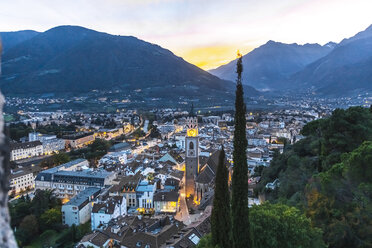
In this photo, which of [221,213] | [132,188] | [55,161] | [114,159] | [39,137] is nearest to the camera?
[221,213]

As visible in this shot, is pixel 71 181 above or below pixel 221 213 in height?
below

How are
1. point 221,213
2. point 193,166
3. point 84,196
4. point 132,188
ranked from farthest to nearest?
point 193,166 → point 132,188 → point 84,196 → point 221,213

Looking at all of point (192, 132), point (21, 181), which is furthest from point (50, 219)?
point (192, 132)

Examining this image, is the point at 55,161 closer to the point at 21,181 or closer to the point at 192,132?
the point at 21,181

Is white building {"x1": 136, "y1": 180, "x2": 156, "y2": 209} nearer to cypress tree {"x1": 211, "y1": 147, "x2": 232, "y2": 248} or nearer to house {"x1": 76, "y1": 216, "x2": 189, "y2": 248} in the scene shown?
house {"x1": 76, "y1": 216, "x2": 189, "y2": 248}

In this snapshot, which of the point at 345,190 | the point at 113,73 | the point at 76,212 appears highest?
the point at 113,73

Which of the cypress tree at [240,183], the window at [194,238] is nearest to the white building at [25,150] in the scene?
the window at [194,238]

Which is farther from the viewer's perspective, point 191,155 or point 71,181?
point 71,181
